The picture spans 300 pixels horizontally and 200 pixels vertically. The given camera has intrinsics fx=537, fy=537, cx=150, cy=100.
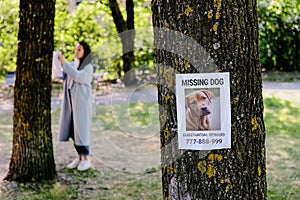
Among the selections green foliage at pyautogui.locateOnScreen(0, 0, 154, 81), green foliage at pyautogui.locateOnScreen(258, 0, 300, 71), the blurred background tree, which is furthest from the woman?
green foliage at pyautogui.locateOnScreen(258, 0, 300, 71)

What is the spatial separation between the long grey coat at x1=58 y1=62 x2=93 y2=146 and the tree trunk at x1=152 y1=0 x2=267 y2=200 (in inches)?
168

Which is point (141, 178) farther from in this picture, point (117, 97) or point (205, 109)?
point (117, 97)

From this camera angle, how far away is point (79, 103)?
6715 millimetres

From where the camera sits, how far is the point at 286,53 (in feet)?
55.2

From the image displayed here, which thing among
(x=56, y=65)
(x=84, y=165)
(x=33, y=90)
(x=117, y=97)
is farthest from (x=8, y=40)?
(x=33, y=90)

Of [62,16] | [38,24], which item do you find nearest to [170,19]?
[38,24]

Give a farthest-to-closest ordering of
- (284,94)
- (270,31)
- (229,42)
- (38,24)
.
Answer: (270,31), (284,94), (38,24), (229,42)

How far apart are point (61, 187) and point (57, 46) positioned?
9.29 meters

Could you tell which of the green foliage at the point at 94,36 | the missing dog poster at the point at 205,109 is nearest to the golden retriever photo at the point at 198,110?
the missing dog poster at the point at 205,109

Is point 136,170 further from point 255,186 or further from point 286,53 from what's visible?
point 286,53

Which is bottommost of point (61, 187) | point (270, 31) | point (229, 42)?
point (61, 187)

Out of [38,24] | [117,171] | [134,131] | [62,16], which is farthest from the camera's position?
[62,16]

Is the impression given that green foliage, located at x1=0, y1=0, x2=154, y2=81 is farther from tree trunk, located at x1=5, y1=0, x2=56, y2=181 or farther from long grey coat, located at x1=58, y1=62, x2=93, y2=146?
tree trunk, located at x1=5, y1=0, x2=56, y2=181

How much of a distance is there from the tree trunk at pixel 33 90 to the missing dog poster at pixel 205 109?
12.1 ft
